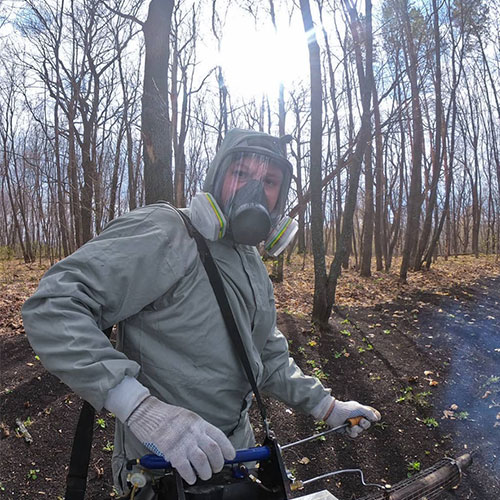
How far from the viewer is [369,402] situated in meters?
4.38

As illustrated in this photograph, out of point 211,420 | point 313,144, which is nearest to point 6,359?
point 211,420

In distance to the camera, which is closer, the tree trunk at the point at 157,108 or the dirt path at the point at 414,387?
the dirt path at the point at 414,387

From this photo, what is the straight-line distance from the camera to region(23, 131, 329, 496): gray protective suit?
3.27ft

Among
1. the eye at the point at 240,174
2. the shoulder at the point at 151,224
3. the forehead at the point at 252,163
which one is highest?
the forehead at the point at 252,163

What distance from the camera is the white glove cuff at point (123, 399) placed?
1.01 meters

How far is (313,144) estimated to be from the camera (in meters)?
6.26

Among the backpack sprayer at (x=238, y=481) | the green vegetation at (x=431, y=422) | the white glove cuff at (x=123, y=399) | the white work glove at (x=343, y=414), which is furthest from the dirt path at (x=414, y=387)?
the white glove cuff at (x=123, y=399)

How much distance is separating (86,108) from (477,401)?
45.0 ft

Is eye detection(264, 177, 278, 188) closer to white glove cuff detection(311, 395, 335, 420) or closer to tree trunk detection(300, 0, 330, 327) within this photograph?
white glove cuff detection(311, 395, 335, 420)

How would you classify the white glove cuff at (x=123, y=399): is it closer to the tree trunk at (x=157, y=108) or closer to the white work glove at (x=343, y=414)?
the white work glove at (x=343, y=414)

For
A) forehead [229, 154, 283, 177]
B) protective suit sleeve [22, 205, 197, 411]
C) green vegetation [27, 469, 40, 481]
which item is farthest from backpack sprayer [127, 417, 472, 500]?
green vegetation [27, 469, 40, 481]

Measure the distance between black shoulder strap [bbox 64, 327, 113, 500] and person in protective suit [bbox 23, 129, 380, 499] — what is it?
103 millimetres

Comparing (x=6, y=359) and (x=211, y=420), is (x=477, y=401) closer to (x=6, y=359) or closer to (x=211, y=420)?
(x=211, y=420)

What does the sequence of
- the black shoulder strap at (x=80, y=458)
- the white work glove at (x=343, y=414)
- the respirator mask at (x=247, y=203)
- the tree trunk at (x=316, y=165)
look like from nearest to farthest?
the black shoulder strap at (x=80, y=458) → the respirator mask at (x=247, y=203) → the white work glove at (x=343, y=414) → the tree trunk at (x=316, y=165)
